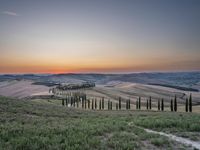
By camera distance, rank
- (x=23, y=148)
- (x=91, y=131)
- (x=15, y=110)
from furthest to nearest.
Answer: (x=15, y=110) → (x=91, y=131) → (x=23, y=148)

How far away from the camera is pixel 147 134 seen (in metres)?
15.9

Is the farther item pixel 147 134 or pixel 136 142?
pixel 147 134

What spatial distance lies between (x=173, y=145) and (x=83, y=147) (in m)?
4.96

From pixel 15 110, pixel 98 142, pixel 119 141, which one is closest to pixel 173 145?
pixel 119 141

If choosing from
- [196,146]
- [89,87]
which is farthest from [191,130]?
[89,87]

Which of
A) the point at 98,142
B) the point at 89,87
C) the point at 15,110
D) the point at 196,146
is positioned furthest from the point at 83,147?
the point at 89,87

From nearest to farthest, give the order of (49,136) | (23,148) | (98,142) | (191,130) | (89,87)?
(23,148) < (98,142) < (49,136) < (191,130) < (89,87)

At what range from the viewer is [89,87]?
176 m

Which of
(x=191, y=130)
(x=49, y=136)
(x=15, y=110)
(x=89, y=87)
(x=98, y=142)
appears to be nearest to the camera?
(x=98, y=142)

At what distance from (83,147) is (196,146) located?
20.7ft

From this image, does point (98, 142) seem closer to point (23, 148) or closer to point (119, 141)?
point (119, 141)

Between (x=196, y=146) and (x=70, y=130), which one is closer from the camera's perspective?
(x=196, y=146)

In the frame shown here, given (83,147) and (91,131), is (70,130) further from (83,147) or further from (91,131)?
(83,147)

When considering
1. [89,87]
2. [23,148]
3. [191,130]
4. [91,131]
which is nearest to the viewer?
[23,148]
